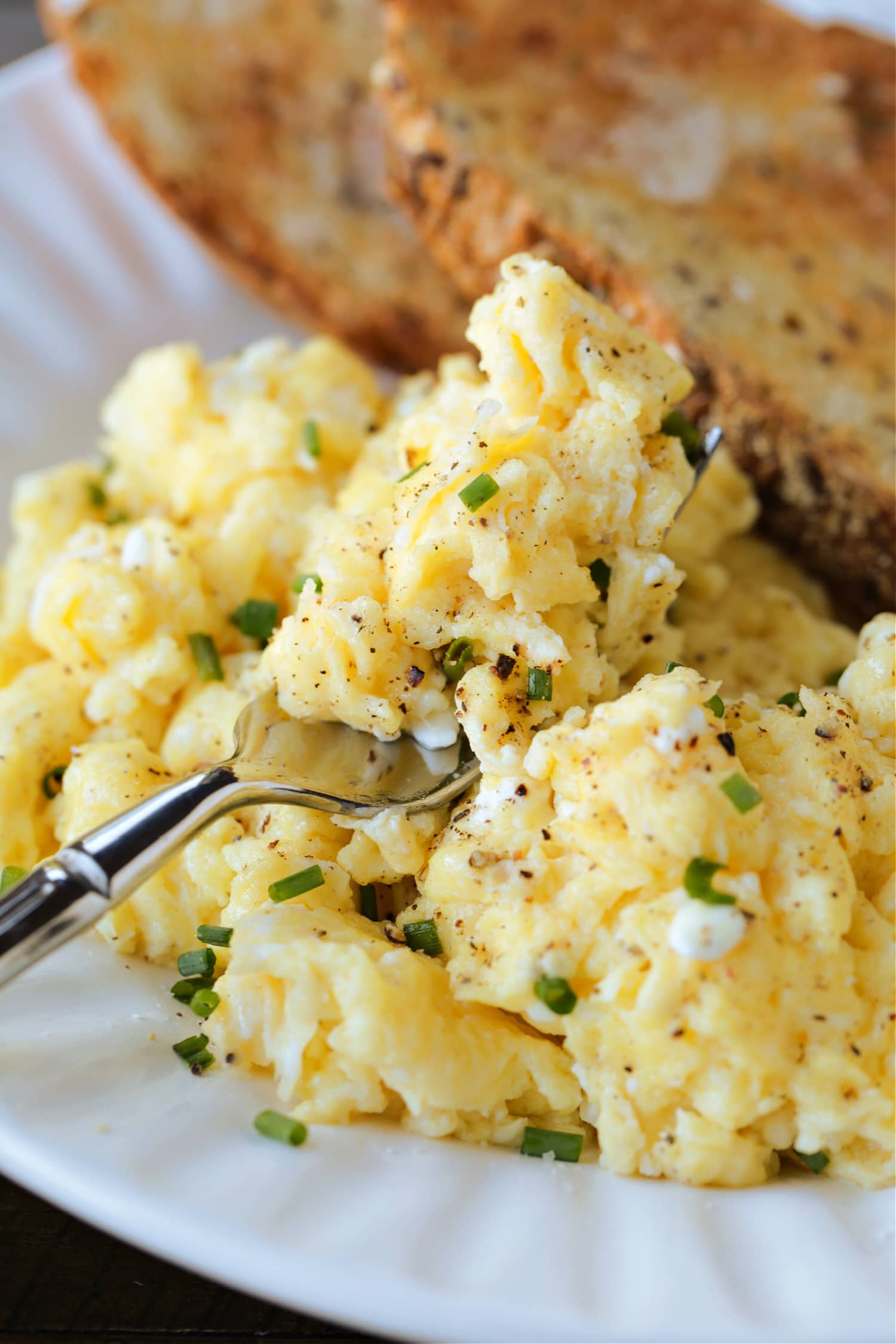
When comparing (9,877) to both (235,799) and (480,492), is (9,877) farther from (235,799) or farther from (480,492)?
→ (480,492)

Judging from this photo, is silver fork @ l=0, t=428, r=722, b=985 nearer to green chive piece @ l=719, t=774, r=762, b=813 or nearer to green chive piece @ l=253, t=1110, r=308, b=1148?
green chive piece @ l=253, t=1110, r=308, b=1148

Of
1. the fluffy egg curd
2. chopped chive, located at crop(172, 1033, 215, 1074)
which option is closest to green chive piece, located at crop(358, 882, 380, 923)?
the fluffy egg curd

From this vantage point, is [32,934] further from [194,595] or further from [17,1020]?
[194,595]

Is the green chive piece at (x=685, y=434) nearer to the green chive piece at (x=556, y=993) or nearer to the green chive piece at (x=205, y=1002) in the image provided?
the green chive piece at (x=556, y=993)

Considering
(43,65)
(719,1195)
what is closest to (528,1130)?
(719,1195)

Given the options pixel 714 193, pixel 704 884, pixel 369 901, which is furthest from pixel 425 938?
pixel 714 193

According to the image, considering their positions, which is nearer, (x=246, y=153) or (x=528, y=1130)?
(x=528, y=1130)
